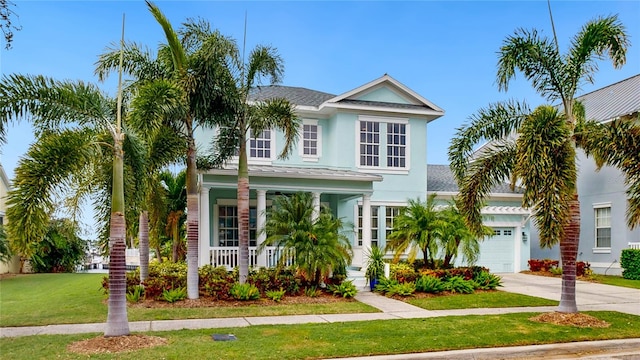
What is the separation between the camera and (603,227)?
2206cm

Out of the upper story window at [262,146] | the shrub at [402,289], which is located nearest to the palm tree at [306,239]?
the shrub at [402,289]

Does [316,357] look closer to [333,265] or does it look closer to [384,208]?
[333,265]

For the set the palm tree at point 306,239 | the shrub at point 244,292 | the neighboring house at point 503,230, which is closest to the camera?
the shrub at point 244,292

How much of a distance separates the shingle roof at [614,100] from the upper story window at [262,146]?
500 inches

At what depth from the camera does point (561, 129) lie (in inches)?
422

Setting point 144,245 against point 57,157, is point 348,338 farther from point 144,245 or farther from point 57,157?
point 144,245

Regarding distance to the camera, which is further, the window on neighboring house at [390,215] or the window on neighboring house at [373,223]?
the window on neighboring house at [390,215]

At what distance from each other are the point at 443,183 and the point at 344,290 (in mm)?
10375

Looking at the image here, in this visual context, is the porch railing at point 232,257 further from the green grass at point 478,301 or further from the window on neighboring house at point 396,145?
the window on neighboring house at point 396,145

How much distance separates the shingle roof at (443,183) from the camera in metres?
22.3

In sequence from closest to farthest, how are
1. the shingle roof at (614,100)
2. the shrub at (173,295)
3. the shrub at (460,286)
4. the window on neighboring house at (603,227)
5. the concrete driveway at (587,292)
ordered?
the shrub at (173,295)
the concrete driveway at (587,292)
the shrub at (460,286)
the shingle roof at (614,100)
the window on neighboring house at (603,227)

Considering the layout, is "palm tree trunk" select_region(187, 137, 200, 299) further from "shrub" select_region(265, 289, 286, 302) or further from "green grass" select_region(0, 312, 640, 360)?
"green grass" select_region(0, 312, 640, 360)

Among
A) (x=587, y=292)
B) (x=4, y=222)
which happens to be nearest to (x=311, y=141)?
(x=587, y=292)

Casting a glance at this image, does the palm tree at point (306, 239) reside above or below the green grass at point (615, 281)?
above
